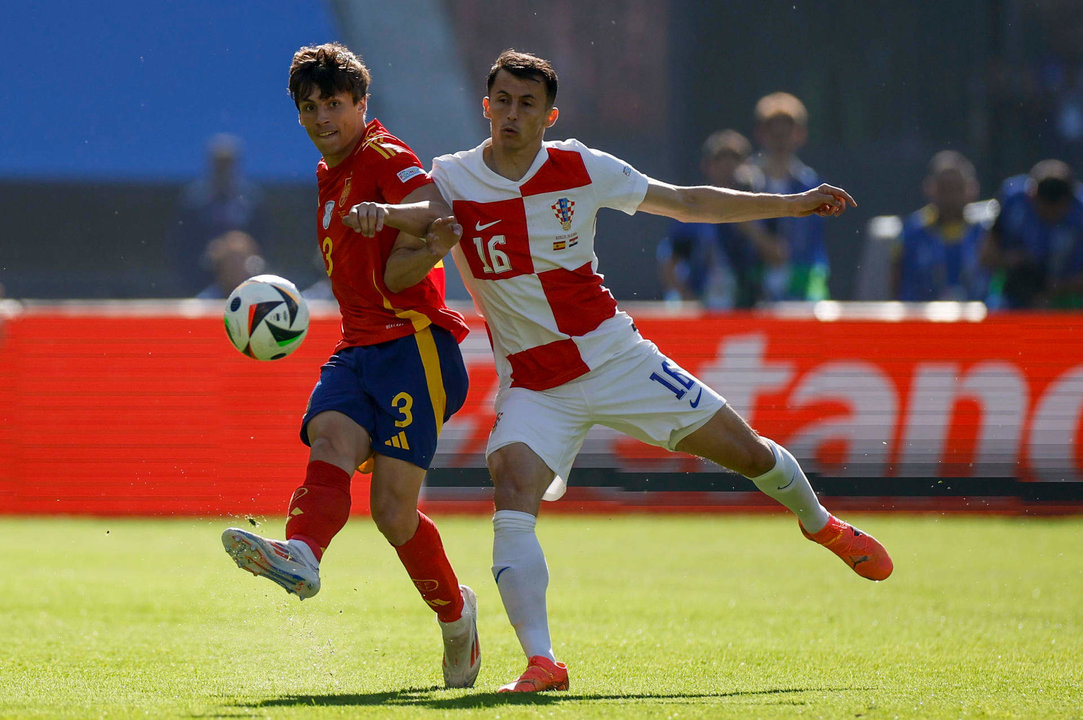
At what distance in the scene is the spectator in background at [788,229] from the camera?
1082 centimetres

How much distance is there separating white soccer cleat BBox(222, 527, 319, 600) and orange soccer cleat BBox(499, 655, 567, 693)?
2.54 feet

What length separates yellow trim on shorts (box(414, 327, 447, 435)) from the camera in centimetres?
520

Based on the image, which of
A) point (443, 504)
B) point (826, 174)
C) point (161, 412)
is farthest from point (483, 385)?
point (826, 174)

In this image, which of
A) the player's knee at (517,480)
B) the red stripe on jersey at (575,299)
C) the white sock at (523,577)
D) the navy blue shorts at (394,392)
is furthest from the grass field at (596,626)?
the red stripe on jersey at (575,299)

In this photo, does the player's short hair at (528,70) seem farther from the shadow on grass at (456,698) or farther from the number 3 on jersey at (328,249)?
the shadow on grass at (456,698)

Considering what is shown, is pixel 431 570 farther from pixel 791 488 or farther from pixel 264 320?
pixel 791 488

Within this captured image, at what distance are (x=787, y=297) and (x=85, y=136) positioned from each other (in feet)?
31.8

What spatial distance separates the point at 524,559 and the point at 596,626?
172 cm

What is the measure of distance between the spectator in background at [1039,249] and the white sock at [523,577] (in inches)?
282

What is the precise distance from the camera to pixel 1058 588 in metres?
7.88

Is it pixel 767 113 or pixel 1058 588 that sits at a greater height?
pixel 767 113

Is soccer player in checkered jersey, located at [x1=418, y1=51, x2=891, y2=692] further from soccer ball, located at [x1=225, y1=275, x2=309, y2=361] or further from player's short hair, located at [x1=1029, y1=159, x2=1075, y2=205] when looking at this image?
player's short hair, located at [x1=1029, y1=159, x2=1075, y2=205]

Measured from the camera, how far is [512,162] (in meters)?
5.33

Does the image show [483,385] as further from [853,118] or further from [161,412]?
[853,118]
